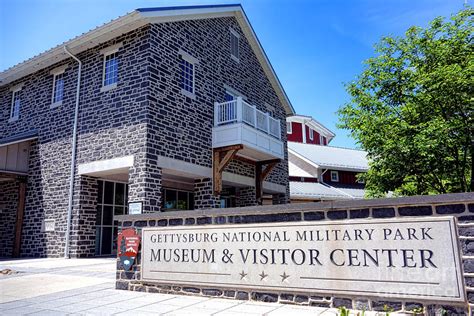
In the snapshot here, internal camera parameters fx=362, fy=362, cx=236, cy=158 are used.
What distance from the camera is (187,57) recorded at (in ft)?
43.9

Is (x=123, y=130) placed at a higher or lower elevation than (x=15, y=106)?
lower

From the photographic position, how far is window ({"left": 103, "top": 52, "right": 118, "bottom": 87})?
1266 cm

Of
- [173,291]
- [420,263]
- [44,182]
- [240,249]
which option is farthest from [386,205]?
[44,182]

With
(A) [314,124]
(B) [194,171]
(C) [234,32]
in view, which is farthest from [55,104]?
(A) [314,124]

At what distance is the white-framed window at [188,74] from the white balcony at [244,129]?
4.12ft

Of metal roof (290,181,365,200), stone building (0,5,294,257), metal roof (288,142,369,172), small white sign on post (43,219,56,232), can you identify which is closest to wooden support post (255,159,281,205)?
stone building (0,5,294,257)

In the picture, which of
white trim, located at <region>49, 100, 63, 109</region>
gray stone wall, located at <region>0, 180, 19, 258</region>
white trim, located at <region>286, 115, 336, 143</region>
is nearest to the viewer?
white trim, located at <region>49, 100, 63, 109</region>

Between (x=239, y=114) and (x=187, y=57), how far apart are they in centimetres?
285

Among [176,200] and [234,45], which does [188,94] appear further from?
[176,200]

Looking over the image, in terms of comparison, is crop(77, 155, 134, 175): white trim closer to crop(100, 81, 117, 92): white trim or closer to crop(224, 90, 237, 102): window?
crop(100, 81, 117, 92): white trim

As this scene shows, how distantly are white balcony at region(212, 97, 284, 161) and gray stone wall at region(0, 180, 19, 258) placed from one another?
883cm

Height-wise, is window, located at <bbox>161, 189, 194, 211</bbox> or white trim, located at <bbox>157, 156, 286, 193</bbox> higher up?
white trim, located at <bbox>157, 156, 286, 193</bbox>

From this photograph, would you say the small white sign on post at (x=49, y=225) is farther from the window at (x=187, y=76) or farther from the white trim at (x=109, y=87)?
the window at (x=187, y=76)

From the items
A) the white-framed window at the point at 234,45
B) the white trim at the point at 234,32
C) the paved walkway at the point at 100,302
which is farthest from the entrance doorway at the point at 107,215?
the white trim at the point at 234,32
